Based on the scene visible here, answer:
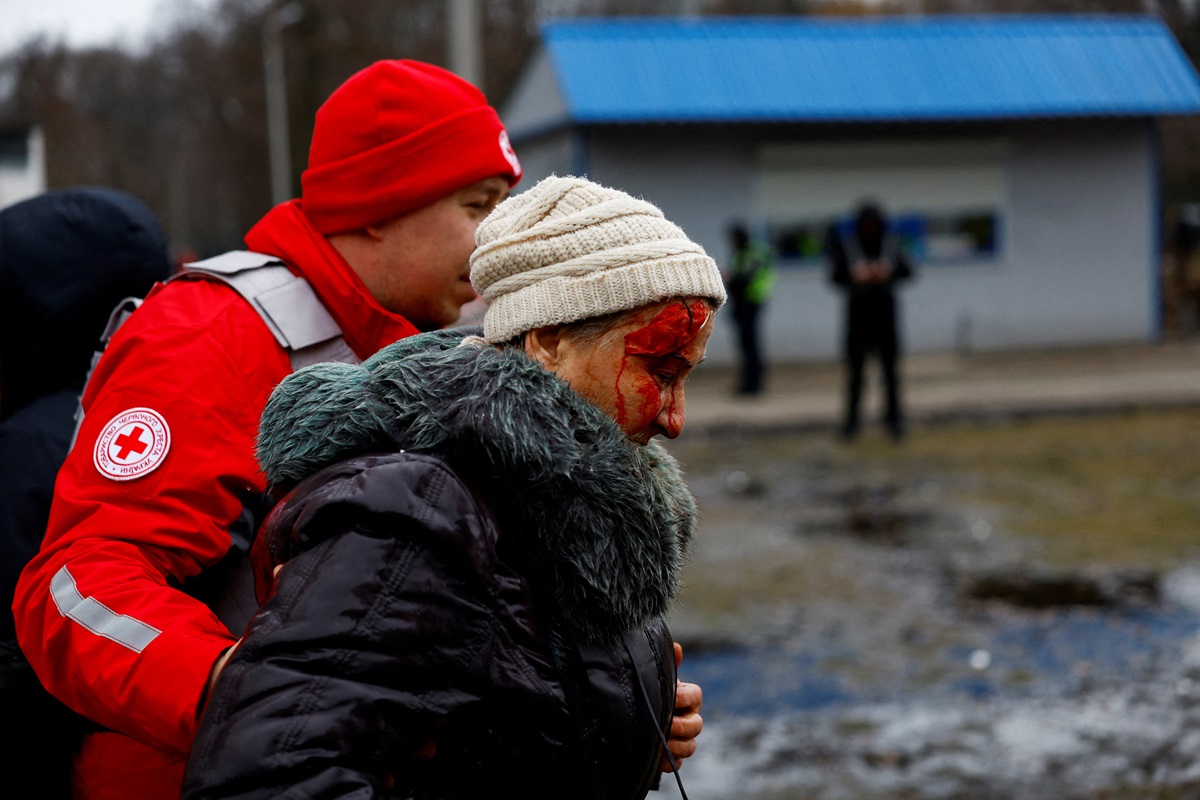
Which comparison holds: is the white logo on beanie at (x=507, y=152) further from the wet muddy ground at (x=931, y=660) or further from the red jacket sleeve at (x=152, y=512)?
the wet muddy ground at (x=931, y=660)

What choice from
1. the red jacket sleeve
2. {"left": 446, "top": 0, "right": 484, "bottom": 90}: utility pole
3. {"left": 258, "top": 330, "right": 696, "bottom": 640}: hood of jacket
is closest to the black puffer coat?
{"left": 258, "top": 330, "right": 696, "bottom": 640}: hood of jacket

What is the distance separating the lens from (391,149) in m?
2.32

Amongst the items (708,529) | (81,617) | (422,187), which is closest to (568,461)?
(81,617)

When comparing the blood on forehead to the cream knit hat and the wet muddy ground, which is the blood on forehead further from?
the wet muddy ground

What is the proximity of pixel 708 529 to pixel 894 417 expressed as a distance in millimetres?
3898

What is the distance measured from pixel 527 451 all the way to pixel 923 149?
60.1 ft

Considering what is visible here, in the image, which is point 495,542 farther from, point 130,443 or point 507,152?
point 507,152

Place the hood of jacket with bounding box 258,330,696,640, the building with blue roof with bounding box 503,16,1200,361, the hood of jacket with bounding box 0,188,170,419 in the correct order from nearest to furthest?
1. the hood of jacket with bounding box 258,330,696,640
2. the hood of jacket with bounding box 0,188,170,419
3. the building with blue roof with bounding box 503,16,1200,361

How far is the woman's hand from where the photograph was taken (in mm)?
1894

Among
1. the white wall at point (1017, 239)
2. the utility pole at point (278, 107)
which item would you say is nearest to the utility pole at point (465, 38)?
the white wall at point (1017, 239)

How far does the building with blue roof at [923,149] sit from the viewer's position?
18078 millimetres

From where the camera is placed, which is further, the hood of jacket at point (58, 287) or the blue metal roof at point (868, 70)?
the blue metal roof at point (868, 70)

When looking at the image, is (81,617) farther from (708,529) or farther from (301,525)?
(708,529)

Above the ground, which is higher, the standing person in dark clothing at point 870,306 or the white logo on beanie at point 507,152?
the white logo on beanie at point 507,152
